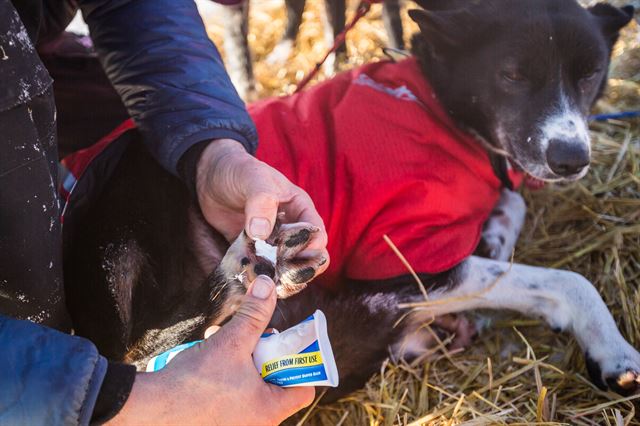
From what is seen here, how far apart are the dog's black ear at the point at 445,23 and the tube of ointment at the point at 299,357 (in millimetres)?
1204

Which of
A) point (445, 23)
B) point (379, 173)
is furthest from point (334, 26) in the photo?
point (379, 173)

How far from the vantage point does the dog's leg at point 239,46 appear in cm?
322

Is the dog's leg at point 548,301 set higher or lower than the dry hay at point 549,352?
higher

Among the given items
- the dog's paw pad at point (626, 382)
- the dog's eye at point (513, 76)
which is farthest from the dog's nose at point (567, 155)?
the dog's paw pad at point (626, 382)

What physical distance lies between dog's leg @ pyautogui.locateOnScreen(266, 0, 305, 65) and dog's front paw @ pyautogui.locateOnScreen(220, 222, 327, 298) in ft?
8.70

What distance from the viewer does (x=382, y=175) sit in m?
1.87

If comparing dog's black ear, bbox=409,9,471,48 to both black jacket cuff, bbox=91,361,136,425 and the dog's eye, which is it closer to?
the dog's eye

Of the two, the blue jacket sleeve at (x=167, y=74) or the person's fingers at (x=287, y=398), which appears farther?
the blue jacket sleeve at (x=167, y=74)

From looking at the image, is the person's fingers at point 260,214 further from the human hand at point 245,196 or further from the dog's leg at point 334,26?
the dog's leg at point 334,26

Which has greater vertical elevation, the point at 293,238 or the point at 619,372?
the point at 293,238

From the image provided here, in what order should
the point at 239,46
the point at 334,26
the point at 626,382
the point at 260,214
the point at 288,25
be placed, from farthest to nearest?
the point at 288,25 < the point at 334,26 < the point at 239,46 < the point at 626,382 < the point at 260,214

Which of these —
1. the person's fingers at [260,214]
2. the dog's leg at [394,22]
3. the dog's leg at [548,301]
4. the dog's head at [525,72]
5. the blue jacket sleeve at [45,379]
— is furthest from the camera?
the dog's leg at [394,22]

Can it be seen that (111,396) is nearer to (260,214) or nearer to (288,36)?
(260,214)

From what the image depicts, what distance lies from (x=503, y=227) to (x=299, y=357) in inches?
51.7
